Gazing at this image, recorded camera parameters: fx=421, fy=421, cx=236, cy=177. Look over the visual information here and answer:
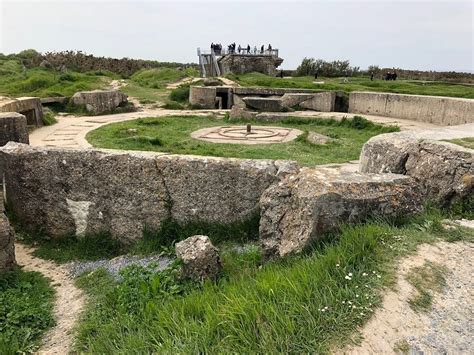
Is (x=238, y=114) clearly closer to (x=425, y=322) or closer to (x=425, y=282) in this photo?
(x=425, y=282)

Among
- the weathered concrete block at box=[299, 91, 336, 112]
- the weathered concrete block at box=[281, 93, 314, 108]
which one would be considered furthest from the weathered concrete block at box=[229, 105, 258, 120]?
the weathered concrete block at box=[299, 91, 336, 112]

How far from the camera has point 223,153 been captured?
942 centimetres

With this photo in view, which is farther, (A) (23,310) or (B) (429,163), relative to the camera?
(B) (429,163)

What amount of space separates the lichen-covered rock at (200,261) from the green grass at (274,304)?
0.12 metres

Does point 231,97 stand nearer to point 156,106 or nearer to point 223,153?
point 156,106

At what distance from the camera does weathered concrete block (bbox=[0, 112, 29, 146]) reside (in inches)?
340

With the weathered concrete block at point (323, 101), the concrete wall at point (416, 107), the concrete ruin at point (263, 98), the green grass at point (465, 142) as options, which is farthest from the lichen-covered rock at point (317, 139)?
the weathered concrete block at point (323, 101)

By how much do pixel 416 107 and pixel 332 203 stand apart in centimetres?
1203

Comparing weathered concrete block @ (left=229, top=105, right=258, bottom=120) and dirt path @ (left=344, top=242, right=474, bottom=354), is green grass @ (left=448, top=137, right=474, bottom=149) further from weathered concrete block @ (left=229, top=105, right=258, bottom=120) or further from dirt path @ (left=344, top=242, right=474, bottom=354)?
weathered concrete block @ (left=229, top=105, right=258, bottom=120)

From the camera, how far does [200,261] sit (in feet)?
12.5

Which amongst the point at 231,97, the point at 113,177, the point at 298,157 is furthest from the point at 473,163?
the point at 231,97

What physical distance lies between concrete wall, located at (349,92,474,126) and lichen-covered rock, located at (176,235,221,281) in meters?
9.96

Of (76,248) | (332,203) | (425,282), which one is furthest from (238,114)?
(425,282)

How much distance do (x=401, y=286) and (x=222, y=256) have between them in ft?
6.56
